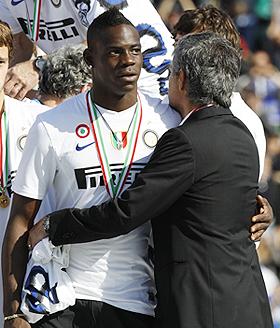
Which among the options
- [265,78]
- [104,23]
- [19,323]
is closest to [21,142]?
[104,23]

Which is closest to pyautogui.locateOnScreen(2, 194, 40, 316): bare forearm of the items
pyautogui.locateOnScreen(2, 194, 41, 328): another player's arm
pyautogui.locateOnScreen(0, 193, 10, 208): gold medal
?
pyautogui.locateOnScreen(2, 194, 41, 328): another player's arm

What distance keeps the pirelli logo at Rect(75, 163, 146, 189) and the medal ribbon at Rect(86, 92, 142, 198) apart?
0.01m

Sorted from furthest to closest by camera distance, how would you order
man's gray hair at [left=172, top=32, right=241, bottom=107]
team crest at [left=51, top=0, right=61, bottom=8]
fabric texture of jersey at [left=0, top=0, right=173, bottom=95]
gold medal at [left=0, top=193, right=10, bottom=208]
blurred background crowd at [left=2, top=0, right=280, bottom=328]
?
blurred background crowd at [left=2, top=0, right=280, bottom=328] < team crest at [left=51, top=0, right=61, bottom=8] < fabric texture of jersey at [left=0, top=0, right=173, bottom=95] < gold medal at [left=0, top=193, right=10, bottom=208] < man's gray hair at [left=172, top=32, right=241, bottom=107]

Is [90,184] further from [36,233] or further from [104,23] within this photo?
[104,23]

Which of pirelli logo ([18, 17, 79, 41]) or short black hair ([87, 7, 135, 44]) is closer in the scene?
short black hair ([87, 7, 135, 44])

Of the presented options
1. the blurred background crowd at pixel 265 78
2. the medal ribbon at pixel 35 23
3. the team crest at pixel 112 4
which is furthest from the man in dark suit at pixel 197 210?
the blurred background crowd at pixel 265 78

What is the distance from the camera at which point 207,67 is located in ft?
12.9

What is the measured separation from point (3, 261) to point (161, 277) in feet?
2.09

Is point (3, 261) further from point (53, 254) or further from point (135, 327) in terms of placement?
point (135, 327)

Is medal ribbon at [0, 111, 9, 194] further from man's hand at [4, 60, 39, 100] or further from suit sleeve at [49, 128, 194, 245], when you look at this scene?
man's hand at [4, 60, 39, 100]

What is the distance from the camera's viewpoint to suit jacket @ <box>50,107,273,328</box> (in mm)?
3832

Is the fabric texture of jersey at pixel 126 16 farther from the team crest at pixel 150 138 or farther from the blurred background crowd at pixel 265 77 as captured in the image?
the blurred background crowd at pixel 265 77

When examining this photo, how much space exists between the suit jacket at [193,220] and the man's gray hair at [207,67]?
2.5 inches

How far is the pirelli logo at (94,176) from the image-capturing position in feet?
13.1
